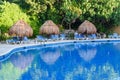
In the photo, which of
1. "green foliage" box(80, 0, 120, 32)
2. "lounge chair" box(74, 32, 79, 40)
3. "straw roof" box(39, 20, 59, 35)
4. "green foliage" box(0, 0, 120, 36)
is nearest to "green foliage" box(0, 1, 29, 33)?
"green foliage" box(0, 0, 120, 36)

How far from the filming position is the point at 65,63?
18734 mm

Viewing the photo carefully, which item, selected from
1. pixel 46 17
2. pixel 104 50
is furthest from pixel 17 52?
pixel 46 17

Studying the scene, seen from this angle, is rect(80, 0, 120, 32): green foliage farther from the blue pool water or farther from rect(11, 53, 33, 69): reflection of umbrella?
rect(11, 53, 33, 69): reflection of umbrella

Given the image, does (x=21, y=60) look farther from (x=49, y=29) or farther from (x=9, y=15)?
(x=9, y=15)

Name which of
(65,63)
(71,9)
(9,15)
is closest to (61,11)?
(71,9)

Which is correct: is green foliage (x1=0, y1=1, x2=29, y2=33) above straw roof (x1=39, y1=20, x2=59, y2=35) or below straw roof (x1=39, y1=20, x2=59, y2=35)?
above

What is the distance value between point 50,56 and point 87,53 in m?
2.48

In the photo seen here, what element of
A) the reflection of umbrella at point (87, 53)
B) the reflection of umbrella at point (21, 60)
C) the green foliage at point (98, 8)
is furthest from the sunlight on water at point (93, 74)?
the green foliage at point (98, 8)

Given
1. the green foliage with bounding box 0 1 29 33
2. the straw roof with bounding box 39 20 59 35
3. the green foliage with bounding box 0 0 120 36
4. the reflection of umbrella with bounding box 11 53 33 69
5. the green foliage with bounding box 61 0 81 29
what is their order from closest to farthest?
the reflection of umbrella with bounding box 11 53 33 69 → the green foliage with bounding box 0 1 29 33 → the straw roof with bounding box 39 20 59 35 → the green foliage with bounding box 0 0 120 36 → the green foliage with bounding box 61 0 81 29

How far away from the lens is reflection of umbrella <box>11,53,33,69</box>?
1791 cm

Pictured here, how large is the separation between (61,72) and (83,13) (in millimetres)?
12110

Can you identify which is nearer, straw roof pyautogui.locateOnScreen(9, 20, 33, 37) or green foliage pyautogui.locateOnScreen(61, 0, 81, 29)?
straw roof pyautogui.locateOnScreen(9, 20, 33, 37)

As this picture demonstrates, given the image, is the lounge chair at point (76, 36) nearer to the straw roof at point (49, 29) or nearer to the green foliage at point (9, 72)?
the straw roof at point (49, 29)

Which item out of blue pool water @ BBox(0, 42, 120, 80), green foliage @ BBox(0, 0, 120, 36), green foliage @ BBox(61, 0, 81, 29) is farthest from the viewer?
green foliage @ BBox(61, 0, 81, 29)
